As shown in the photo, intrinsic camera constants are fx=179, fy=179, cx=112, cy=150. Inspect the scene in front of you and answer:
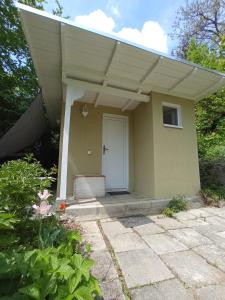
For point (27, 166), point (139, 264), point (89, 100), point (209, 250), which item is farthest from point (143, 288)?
point (89, 100)

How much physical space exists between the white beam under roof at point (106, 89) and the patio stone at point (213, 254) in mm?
3302

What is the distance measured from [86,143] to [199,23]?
9.84 m

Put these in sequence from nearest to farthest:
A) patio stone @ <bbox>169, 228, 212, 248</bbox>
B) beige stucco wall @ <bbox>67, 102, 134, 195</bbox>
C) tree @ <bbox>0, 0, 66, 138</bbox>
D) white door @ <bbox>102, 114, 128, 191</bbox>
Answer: patio stone @ <bbox>169, 228, 212, 248</bbox>, beige stucco wall @ <bbox>67, 102, 134, 195</bbox>, white door @ <bbox>102, 114, 128, 191</bbox>, tree @ <bbox>0, 0, 66, 138</bbox>

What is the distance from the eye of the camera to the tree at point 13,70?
7.16m

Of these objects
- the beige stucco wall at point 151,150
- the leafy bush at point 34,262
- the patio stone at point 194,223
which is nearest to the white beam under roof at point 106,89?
the beige stucco wall at point 151,150

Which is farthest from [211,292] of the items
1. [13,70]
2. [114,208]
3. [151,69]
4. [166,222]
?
[13,70]

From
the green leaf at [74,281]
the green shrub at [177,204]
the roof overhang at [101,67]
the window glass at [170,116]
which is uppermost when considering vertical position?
the roof overhang at [101,67]

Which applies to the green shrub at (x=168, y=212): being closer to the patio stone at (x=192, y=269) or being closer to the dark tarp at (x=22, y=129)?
the patio stone at (x=192, y=269)

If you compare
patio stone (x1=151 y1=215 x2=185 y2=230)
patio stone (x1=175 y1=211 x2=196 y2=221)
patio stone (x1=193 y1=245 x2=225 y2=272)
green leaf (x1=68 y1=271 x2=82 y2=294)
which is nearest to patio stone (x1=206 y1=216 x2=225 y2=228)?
patio stone (x1=175 y1=211 x2=196 y2=221)

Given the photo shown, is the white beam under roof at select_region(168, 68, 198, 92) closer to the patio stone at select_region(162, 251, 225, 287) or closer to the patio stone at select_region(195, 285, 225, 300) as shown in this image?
the patio stone at select_region(162, 251, 225, 287)

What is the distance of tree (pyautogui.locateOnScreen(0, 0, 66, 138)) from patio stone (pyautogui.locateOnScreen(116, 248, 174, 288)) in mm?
7222

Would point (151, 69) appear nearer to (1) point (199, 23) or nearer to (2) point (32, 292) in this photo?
(2) point (32, 292)

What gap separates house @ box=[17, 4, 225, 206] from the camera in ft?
10.00

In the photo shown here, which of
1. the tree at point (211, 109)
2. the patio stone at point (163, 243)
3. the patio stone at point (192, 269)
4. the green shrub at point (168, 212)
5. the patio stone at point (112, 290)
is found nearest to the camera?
the patio stone at point (112, 290)
